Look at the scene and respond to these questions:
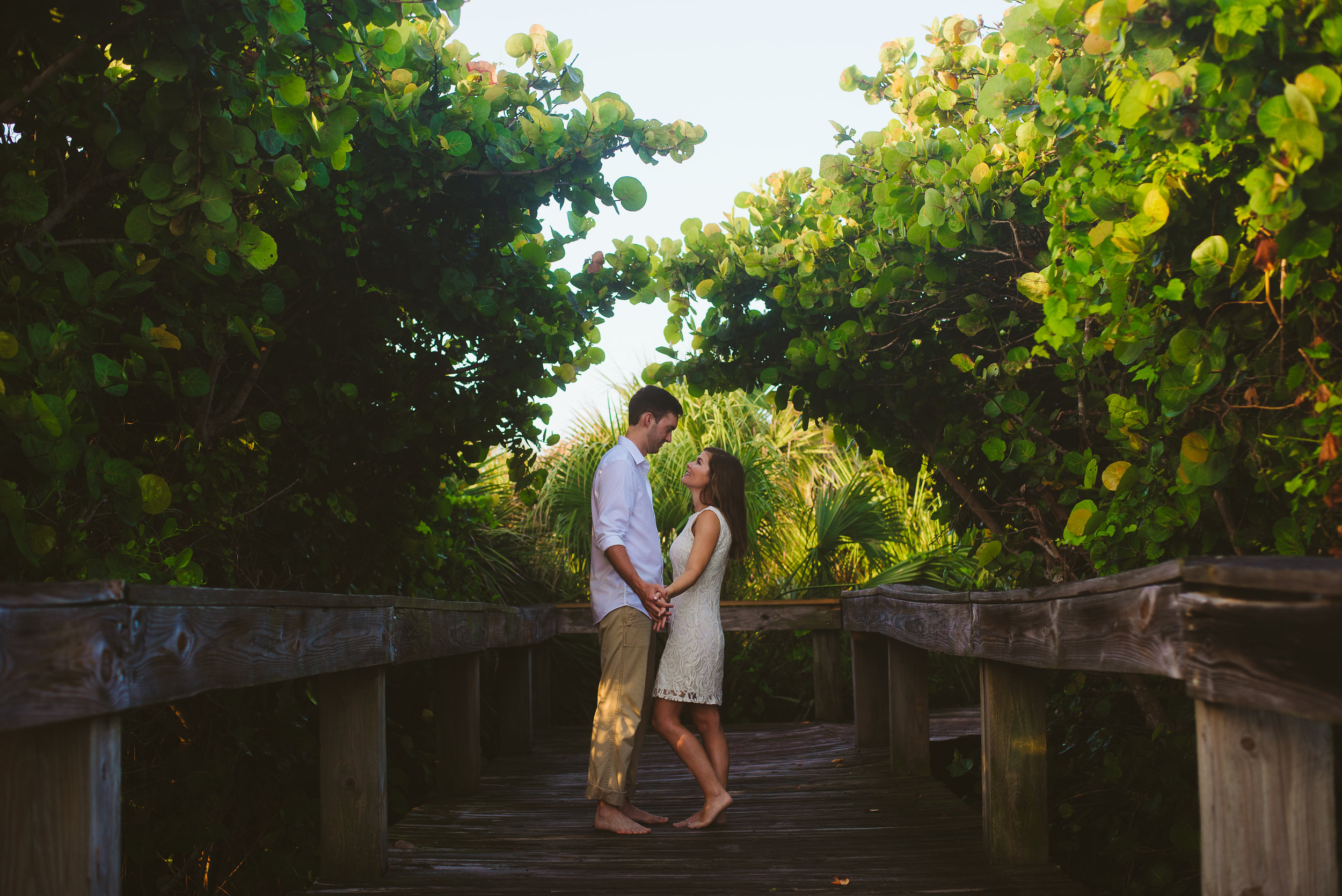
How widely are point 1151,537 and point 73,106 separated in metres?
3.26

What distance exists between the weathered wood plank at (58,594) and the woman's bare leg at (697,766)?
9.67 ft

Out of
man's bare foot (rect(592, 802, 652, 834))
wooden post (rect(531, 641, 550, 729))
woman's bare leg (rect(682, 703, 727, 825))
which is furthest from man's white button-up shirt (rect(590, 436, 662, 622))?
wooden post (rect(531, 641, 550, 729))

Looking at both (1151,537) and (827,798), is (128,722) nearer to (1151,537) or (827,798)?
(827,798)

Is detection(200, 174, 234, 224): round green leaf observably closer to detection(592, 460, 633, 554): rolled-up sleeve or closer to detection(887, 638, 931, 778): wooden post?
detection(592, 460, 633, 554): rolled-up sleeve

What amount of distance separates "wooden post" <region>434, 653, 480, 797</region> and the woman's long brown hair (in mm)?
1404

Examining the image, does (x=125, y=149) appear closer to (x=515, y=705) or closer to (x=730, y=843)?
(x=730, y=843)

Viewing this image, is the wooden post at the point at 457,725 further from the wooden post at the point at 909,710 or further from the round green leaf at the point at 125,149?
the round green leaf at the point at 125,149

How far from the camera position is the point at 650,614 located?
4.39 metres

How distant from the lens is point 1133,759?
4.12 metres

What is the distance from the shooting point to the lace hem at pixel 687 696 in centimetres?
461

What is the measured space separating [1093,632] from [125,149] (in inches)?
113

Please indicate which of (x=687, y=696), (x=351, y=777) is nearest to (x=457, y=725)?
(x=687, y=696)

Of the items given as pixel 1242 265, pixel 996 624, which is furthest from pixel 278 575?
pixel 1242 265

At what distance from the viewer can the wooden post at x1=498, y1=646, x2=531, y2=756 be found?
22.2 ft
